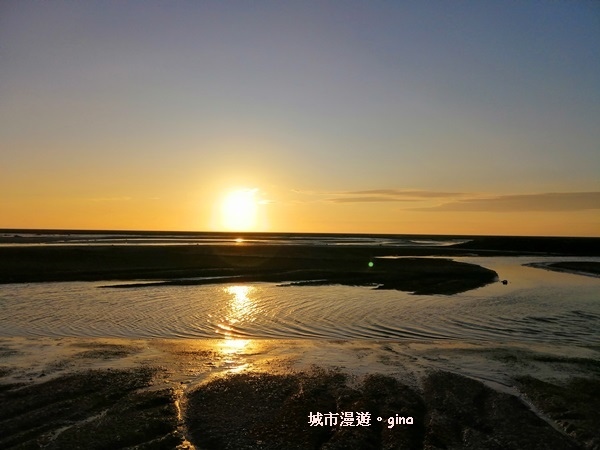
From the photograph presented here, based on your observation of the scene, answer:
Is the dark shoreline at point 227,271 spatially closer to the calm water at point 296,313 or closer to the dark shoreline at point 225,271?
the dark shoreline at point 225,271

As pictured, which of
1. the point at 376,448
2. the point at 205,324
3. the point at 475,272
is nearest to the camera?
the point at 376,448

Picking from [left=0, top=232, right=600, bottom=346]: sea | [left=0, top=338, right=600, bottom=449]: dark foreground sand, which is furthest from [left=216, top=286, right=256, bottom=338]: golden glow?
[left=0, top=338, right=600, bottom=449]: dark foreground sand

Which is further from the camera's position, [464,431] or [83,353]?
[83,353]

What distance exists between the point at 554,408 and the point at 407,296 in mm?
18732

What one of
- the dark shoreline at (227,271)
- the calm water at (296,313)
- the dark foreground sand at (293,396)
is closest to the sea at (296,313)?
the calm water at (296,313)

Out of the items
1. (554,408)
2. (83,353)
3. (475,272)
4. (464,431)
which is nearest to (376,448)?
(464,431)

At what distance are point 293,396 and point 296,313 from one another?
40.0 feet

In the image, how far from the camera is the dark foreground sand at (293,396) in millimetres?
9023

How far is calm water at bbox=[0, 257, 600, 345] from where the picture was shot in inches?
760

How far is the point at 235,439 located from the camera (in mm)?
8945

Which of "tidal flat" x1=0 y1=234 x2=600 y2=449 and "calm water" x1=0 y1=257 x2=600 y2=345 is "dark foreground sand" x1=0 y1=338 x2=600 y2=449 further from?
"calm water" x1=0 y1=257 x2=600 y2=345

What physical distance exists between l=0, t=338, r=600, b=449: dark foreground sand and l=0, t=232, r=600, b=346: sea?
2.57 meters

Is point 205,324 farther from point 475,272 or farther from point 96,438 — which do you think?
point 475,272

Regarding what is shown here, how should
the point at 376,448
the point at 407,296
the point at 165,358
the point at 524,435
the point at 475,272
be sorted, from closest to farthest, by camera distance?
1. the point at 376,448
2. the point at 524,435
3. the point at 165,358
4. the point at 407,296
5. the point at 475,272
